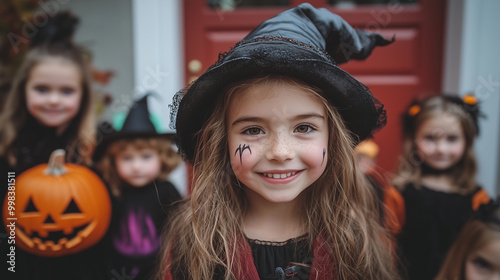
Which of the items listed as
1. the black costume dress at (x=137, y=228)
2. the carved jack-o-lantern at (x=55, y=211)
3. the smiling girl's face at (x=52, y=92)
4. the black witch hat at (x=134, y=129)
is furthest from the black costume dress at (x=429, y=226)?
the smiling girl's face at (x=52, y=92)

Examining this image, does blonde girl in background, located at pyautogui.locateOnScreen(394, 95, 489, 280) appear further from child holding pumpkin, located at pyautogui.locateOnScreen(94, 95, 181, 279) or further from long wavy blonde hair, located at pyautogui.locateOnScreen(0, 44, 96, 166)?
long wavy blonde hair, located at pyautogui.locateOnScreen(0, 44, 96, 166)

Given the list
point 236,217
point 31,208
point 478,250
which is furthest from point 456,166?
point 31,208

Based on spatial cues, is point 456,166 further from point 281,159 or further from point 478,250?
point 281,159

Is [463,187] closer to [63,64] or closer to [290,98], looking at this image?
[290,98]

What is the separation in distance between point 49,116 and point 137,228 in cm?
79

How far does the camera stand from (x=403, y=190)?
212 centimetres

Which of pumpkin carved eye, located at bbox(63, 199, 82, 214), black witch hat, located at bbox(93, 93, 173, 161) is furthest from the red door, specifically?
pumpkin carved eye, located at bbox(63, 199, 82, 214)

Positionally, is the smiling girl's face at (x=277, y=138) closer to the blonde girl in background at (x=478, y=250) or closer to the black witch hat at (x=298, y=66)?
the black witch hat at (x=298, y=66)

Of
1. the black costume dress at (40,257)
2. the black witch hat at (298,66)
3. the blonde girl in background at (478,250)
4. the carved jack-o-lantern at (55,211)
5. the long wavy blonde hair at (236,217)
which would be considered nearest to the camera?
the black witch hat at (298,66)

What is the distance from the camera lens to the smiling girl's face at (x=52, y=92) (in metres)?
1.92

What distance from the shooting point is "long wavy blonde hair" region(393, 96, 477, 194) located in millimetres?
2074

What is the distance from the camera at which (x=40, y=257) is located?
1.78m

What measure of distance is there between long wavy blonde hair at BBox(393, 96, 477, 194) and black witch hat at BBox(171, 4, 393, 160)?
3.22ft

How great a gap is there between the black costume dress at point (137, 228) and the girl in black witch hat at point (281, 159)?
19.8 inches
